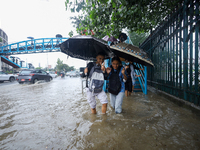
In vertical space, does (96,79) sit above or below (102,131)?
above

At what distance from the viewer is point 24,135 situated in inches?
93.4

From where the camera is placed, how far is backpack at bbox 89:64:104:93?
9.79ft

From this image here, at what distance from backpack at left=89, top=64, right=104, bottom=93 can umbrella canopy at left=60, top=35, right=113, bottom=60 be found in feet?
1.78

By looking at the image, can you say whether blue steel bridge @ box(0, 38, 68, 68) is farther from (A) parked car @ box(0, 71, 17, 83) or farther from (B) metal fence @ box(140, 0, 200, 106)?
(B) metal fence @ box(140, 0, 200, 106)

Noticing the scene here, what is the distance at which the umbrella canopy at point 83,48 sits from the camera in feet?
10.4

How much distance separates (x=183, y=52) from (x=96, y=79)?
111 inches

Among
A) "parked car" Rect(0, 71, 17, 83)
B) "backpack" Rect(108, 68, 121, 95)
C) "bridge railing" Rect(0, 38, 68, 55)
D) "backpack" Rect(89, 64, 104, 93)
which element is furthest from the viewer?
"bridge railing" Rect(0, 38, 68, 55)

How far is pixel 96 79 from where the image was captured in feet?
9.84

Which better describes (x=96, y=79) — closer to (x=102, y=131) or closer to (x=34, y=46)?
(x=102, y=131)

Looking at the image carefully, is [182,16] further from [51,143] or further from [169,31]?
[51,143]

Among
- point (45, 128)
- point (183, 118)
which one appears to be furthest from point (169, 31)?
point (45, 128)

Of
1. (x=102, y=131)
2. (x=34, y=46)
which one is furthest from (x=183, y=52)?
(x=34, y=46)

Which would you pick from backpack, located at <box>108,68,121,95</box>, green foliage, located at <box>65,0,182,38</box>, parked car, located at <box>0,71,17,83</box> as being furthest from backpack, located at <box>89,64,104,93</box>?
parked car, located at <box>0,71,17,83</box>

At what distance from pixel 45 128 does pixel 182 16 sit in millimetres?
4824
